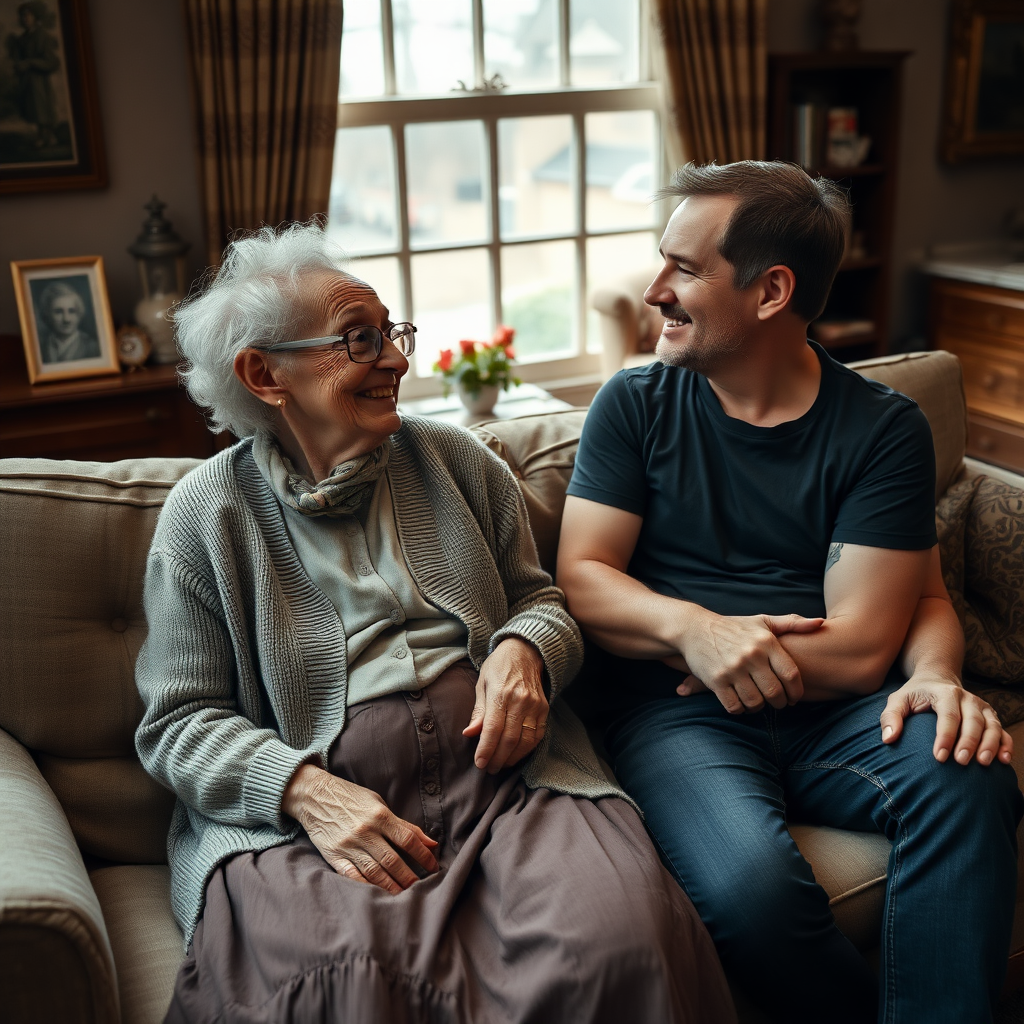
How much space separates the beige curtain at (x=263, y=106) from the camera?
3084 millimetres

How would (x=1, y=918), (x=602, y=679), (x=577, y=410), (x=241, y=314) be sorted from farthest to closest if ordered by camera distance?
(x=577, y=410) → (x=602, y=679) → (x=241, y=314) → (x=1, y=918)

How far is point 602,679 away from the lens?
5.61ft

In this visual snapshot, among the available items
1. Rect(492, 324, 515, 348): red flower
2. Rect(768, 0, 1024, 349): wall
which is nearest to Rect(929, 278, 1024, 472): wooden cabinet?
Rect(768, 0, 1024, 349): wall

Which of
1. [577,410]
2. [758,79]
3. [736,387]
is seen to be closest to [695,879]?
[736,387]

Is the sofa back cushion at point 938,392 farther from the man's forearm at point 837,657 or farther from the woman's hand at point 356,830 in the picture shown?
the woman's hand at point 356,830

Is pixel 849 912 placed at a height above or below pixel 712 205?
below

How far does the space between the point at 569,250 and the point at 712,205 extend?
2529 mm

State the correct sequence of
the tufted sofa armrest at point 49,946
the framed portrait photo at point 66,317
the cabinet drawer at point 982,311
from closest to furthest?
1. the tufted sofa armrest at point 49,946
2. the framed portrait photo at point 66,317
3. the cabinet drawer at point 982,311

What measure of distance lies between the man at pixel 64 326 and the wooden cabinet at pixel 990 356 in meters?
3.40

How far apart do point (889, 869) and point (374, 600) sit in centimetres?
77

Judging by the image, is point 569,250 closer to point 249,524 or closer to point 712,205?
point 712,205

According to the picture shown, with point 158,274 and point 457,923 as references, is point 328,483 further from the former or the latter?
point 158,274

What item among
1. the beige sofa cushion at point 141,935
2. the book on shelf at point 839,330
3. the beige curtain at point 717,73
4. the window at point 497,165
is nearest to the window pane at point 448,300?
the window at point 497,165

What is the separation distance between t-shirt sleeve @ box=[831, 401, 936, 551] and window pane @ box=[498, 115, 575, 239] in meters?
2.61
